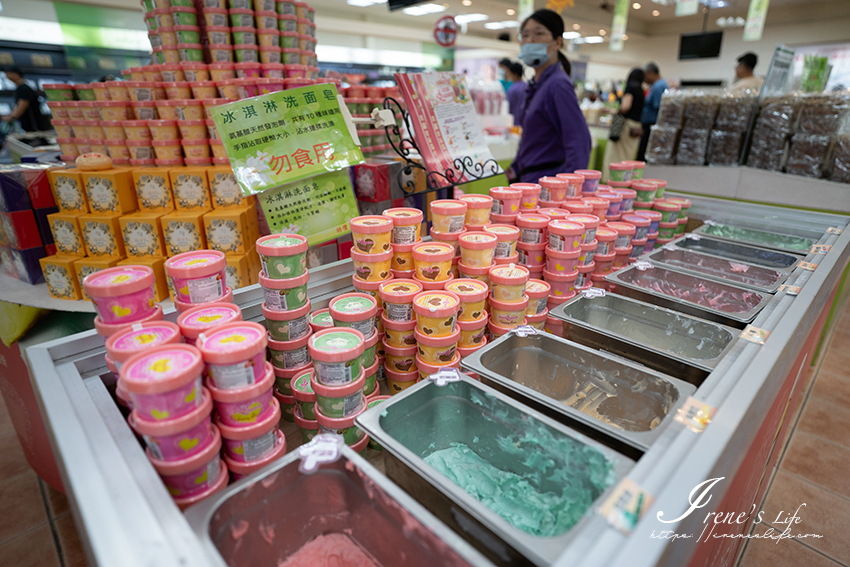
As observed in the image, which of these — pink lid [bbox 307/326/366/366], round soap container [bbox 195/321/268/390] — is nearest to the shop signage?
pink lid [bbox 307/326/366/366]

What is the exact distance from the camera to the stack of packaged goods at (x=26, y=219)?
2.12m

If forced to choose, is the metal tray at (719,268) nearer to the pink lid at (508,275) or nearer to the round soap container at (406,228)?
the pink lid at (508,275)

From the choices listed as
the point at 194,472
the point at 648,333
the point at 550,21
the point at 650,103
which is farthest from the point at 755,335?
the point at 650,103

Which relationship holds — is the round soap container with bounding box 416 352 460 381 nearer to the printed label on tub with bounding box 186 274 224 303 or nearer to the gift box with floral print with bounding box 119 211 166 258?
the printed label on tub with bounding box 186 274 224 303

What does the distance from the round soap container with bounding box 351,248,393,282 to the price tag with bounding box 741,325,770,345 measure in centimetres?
115

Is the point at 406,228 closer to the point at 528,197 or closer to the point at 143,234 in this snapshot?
the point at 528,197

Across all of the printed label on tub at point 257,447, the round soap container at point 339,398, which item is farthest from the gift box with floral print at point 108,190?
the printed label on tub at point 257,447

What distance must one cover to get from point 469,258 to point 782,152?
11.9ft

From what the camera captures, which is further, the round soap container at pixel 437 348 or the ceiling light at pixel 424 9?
the ceiling light at pixel 424 9

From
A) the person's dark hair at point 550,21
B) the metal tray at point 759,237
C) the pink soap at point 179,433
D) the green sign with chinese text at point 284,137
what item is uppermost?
the person's dark hair at point 550,21

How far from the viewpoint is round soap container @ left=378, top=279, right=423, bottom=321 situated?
1458 mm

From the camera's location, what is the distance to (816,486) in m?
2.47

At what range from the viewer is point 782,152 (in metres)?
3.78

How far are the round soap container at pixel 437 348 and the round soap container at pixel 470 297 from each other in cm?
10
